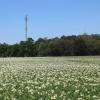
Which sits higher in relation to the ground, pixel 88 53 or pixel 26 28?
pixel 26 28

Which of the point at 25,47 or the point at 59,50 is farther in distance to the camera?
the point at 25,47

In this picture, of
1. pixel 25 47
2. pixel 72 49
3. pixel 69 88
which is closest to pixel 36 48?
pixel 25 47

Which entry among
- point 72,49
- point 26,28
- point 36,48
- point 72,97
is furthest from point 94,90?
point 26,28

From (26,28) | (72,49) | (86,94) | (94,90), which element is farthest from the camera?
(26,28)

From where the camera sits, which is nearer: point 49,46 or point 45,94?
point 45,94

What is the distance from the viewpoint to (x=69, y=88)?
16.5 metres

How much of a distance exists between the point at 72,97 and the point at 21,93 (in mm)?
2308

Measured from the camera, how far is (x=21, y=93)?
49.6 ft

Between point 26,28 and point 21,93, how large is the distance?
11223 cm

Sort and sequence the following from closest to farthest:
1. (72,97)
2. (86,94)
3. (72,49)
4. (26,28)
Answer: (72,97) < (86,94) < (72,49) < (26,28)

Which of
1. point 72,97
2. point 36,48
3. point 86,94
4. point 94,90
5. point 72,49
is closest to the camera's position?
point 72,97

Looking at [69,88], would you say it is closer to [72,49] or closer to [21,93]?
[21,93]

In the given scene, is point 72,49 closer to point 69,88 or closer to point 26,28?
point 26,28

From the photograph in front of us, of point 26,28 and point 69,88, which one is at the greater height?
point 26,28
